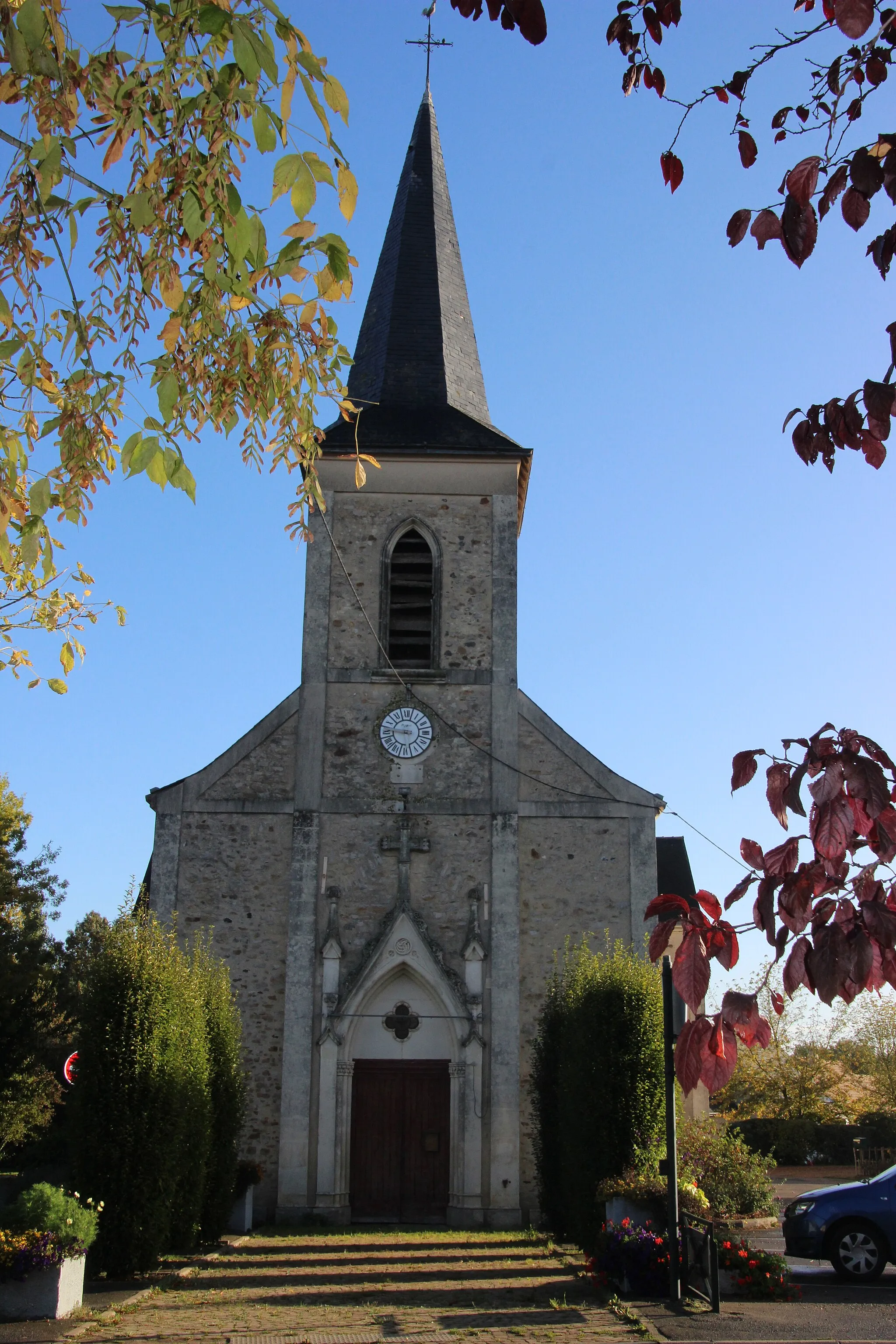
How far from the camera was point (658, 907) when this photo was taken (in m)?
3.37

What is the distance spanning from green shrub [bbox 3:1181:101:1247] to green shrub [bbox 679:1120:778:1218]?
5719 mm

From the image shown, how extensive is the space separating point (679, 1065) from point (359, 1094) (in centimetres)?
1494

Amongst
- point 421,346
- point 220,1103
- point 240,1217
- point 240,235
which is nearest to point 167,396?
point 240,235

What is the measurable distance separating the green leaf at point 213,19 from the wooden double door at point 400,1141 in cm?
1517

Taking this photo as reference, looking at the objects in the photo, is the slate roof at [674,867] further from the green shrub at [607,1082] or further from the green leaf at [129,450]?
the green leaf at [129,450]

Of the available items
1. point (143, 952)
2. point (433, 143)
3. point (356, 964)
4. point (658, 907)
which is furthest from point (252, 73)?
point (433, 143)

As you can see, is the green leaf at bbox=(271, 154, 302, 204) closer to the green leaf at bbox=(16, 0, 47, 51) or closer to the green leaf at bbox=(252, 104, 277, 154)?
the green leaf at bbox=(252, 104, 277, 154)

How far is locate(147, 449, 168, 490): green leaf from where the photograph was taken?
4727 millimetres

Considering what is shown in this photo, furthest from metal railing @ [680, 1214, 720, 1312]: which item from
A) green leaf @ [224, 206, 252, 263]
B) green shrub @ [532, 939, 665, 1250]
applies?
green leaf @ [224, 206, 252, 263]

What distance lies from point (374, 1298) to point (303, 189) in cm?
947

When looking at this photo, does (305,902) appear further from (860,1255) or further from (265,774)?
(860,1255)

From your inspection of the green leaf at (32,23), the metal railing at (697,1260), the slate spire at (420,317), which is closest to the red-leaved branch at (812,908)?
the green leaf at (32,23)

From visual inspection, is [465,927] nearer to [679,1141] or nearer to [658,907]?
[679,1141]

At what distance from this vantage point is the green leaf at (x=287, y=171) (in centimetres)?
405
